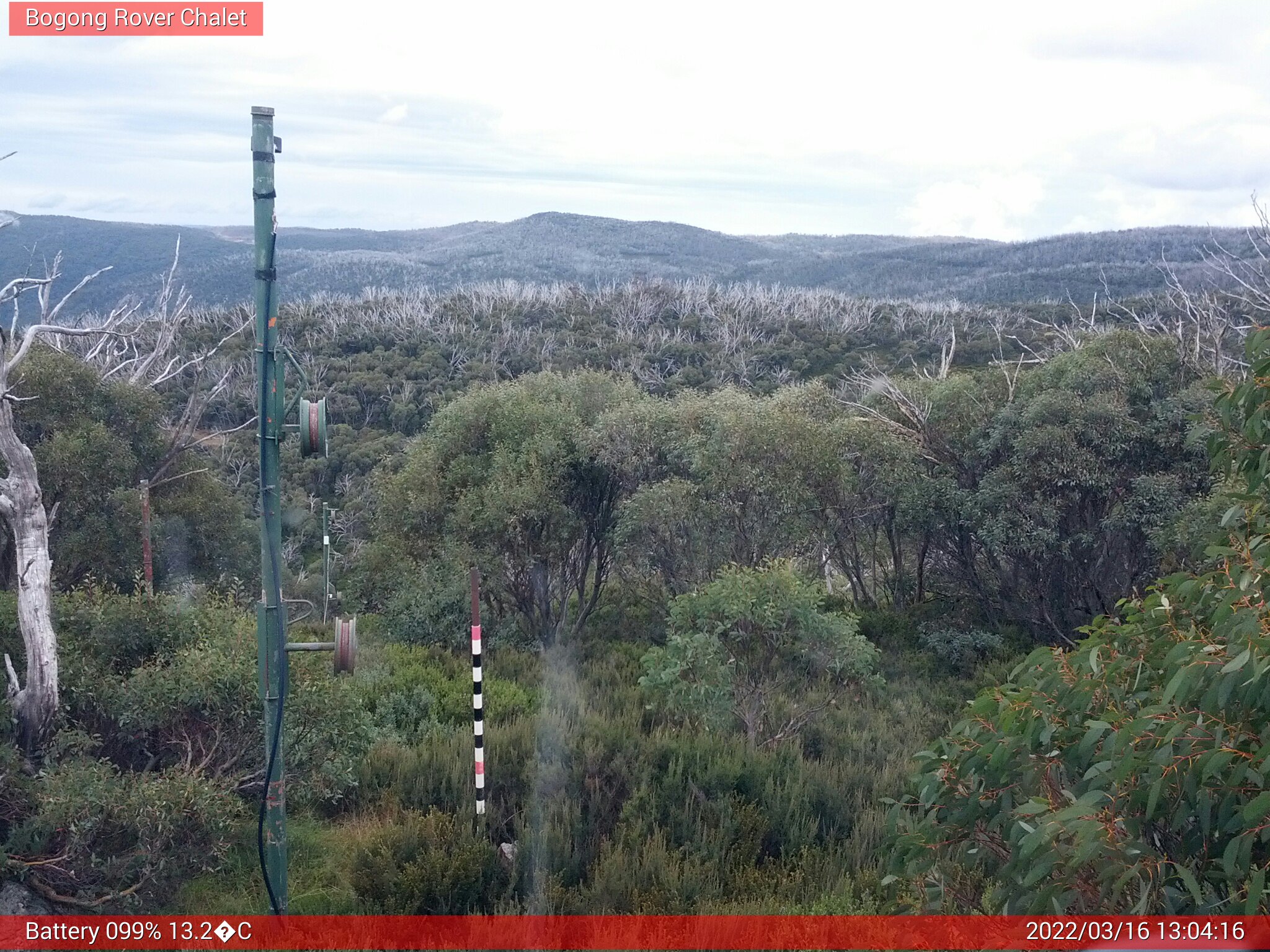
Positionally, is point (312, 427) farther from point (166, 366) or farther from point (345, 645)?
point (166, 366)

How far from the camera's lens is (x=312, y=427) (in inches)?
203

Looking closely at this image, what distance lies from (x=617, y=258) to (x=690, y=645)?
8220 centimetres

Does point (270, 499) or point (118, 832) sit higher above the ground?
point (270, 499)

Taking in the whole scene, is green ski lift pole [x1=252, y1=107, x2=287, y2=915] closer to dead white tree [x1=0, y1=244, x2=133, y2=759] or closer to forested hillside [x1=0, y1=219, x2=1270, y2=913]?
forested hillside [x1=0, y1=219, x2=1270, y2=913]

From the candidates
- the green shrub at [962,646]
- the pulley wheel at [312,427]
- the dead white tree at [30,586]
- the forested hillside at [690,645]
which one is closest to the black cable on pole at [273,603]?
Answer: the pulley wheel at [312,427]

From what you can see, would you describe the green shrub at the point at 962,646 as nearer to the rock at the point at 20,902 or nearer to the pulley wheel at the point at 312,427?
the pulley wheel at the point at 312,427

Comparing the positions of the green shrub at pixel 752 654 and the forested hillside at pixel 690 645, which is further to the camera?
the green shrub at pixel 752 654

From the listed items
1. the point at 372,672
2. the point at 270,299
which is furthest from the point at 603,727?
the point at 270,299

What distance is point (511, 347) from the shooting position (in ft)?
125

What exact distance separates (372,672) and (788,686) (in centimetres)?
455

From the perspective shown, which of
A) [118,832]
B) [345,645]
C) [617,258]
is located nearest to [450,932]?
[345,645]

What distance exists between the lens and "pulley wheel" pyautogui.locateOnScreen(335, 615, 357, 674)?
532 centimetres

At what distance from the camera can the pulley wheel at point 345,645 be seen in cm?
532

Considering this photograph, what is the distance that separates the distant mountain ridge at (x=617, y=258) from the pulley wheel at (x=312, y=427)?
27629mm
